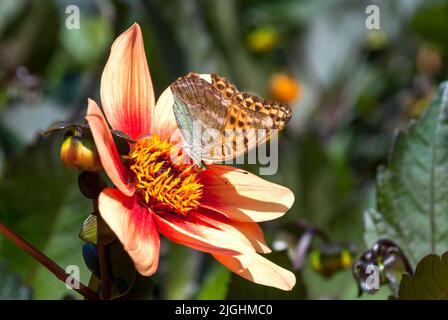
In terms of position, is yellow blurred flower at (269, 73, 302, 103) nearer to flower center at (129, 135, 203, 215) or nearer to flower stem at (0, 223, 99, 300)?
flower center at (129, 135, 203, 215)

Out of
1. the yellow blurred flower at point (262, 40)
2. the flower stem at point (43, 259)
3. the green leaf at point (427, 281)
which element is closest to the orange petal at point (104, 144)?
the flower stem at point (43, 259)

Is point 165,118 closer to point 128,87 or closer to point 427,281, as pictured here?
point 128,87

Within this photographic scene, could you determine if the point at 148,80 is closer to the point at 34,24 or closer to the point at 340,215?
the point at 340,215

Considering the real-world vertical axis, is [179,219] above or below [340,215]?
above

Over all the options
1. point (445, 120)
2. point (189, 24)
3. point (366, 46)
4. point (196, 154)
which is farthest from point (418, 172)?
point (366, 46)

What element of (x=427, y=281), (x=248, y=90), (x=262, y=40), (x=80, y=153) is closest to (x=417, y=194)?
(x=427, y=281)

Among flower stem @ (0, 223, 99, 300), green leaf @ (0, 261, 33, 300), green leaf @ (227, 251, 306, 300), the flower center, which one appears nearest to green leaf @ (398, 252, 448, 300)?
green leaf @ (227, 251, 306, 300)
